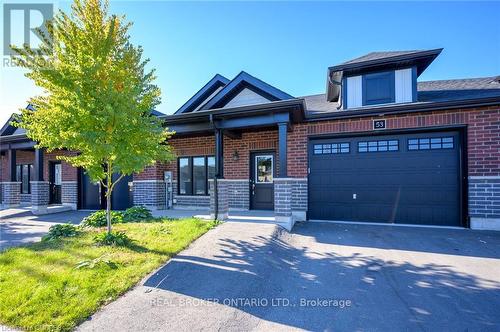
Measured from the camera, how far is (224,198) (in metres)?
7.77

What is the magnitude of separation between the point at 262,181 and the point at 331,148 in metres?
2.87

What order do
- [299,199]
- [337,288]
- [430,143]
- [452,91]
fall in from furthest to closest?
1. [299,199]
2. [452,91]
3. [430,143]
4. [337,288]

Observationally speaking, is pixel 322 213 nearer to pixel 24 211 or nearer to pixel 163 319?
pixel 163 319

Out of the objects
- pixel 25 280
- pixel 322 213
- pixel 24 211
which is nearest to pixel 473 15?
pixel 322 213

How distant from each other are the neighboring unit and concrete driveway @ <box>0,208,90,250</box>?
4.79 metres

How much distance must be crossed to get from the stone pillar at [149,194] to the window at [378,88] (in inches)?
343

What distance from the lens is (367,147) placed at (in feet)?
25.6

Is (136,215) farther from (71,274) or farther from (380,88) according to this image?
(380,88)

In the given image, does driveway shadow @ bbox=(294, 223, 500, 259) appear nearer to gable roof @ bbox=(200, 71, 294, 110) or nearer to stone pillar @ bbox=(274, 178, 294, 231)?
stone pillar @ bbox=(274, 178, 294, 231)

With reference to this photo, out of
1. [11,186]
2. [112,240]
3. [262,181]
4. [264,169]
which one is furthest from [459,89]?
[11,186]

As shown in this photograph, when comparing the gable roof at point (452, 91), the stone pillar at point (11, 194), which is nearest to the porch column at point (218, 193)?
the gable roof at point (452, 91)

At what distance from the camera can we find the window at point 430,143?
7.13 m

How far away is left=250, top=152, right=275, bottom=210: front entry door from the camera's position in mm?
9393

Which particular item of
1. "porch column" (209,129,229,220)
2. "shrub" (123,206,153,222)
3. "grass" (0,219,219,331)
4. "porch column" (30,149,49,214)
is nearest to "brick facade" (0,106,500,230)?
"porch column" (209,129,229,220)
